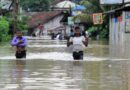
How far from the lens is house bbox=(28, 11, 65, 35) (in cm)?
10988

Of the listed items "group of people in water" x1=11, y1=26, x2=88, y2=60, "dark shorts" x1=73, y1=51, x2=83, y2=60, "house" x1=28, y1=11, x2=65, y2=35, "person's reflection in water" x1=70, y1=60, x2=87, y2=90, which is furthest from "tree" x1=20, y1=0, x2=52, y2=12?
"person's reflection in water" x1=70, y1=60, x2=87, y2=90

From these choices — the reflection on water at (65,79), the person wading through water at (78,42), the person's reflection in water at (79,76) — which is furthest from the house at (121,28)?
the reflection on water at (65,79)

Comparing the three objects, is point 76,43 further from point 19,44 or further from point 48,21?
point 48,21

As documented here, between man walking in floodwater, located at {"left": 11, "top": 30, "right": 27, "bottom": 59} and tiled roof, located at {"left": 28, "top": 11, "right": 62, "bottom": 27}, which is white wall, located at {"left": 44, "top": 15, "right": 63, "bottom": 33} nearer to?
tiled roof, located at {"left": 28, "top": 11, "right": 62, "bottom": 27}

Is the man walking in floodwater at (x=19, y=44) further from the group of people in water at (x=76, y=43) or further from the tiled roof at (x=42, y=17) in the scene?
the tiled roof at (x=42, y=17)

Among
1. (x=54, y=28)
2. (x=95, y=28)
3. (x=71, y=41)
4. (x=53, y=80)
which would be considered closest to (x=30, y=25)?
(x=54, y=28)

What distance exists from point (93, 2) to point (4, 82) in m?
60.2

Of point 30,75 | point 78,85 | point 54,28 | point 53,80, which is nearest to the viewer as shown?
point 78,85

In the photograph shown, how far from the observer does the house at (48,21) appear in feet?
360

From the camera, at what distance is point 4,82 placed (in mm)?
13281

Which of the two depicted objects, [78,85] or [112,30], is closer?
[78,85]

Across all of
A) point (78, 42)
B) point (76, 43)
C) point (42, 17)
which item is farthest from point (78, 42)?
point (42, 17)

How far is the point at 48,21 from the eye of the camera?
4363 inches

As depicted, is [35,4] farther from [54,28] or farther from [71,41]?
[71,41]
